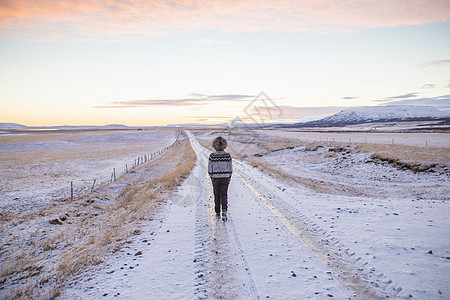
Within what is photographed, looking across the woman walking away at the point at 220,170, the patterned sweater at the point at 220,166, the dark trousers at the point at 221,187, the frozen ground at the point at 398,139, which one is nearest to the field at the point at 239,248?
the dark trousers at the point at 221,187

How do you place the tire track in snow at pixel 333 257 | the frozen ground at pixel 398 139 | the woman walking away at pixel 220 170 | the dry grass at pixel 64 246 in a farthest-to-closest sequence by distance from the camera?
the frozen ground at pixel 398 139, the woman walking away at pixel 220 170, the dry grass at pixel 64 246, the tire track in snow at pixel 333 257

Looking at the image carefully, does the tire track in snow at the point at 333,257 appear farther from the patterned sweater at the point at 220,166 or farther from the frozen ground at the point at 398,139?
the frozen ground at the point at 398,139

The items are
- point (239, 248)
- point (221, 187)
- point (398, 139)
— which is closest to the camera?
point (239, 248)

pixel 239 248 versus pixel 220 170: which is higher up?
pixel 220 170

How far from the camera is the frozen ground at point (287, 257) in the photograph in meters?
4.79

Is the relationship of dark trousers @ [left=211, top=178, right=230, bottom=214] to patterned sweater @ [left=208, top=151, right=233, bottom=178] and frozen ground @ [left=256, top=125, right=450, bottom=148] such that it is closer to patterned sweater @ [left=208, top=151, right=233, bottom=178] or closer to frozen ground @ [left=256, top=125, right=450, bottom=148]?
patterned sweater @ [left=208, top=151, right=233, bottom=178]

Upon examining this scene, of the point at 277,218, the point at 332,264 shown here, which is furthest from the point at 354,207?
the point at 332,264

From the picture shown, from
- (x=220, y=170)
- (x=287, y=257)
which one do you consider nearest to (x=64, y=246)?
(x=220, y=170)

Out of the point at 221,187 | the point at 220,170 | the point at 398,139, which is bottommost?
the point at 221,187

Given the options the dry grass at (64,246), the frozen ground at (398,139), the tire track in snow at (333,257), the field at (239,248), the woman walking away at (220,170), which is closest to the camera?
the tire track in snow at (333,257)

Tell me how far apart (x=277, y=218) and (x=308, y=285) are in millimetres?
4169

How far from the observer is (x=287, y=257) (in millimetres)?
6031

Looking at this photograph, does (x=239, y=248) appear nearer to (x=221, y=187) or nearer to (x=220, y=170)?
(x=221, y=187)

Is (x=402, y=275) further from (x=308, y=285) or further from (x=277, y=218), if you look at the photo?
(x=277, y=218)
